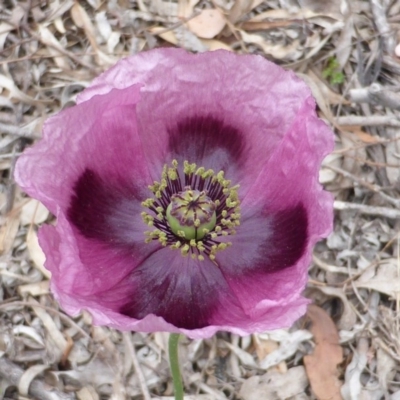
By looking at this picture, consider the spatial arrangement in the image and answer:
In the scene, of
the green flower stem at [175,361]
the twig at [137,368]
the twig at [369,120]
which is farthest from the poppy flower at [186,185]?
the twig at [369,120]

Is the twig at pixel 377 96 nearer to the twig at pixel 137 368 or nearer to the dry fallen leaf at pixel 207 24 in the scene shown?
the dry fallen leaf at pixel 207 24

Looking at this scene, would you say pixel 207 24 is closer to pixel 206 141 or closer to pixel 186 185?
pixel 206 141

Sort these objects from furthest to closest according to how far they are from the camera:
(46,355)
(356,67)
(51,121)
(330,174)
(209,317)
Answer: (356,67), (330,174), (46,355), (209,317), (51,121)

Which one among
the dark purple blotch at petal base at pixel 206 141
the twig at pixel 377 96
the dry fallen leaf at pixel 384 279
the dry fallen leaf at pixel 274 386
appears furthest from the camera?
the twig at pixel 377 96

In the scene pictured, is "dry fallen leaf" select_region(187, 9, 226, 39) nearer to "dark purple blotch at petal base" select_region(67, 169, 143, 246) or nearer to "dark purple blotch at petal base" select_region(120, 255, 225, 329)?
"dark purple blotch at petal base" select_region(67, 169, 143, 246)

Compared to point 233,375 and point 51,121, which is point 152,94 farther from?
point 233,375

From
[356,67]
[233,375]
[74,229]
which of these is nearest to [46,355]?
[233,375]
